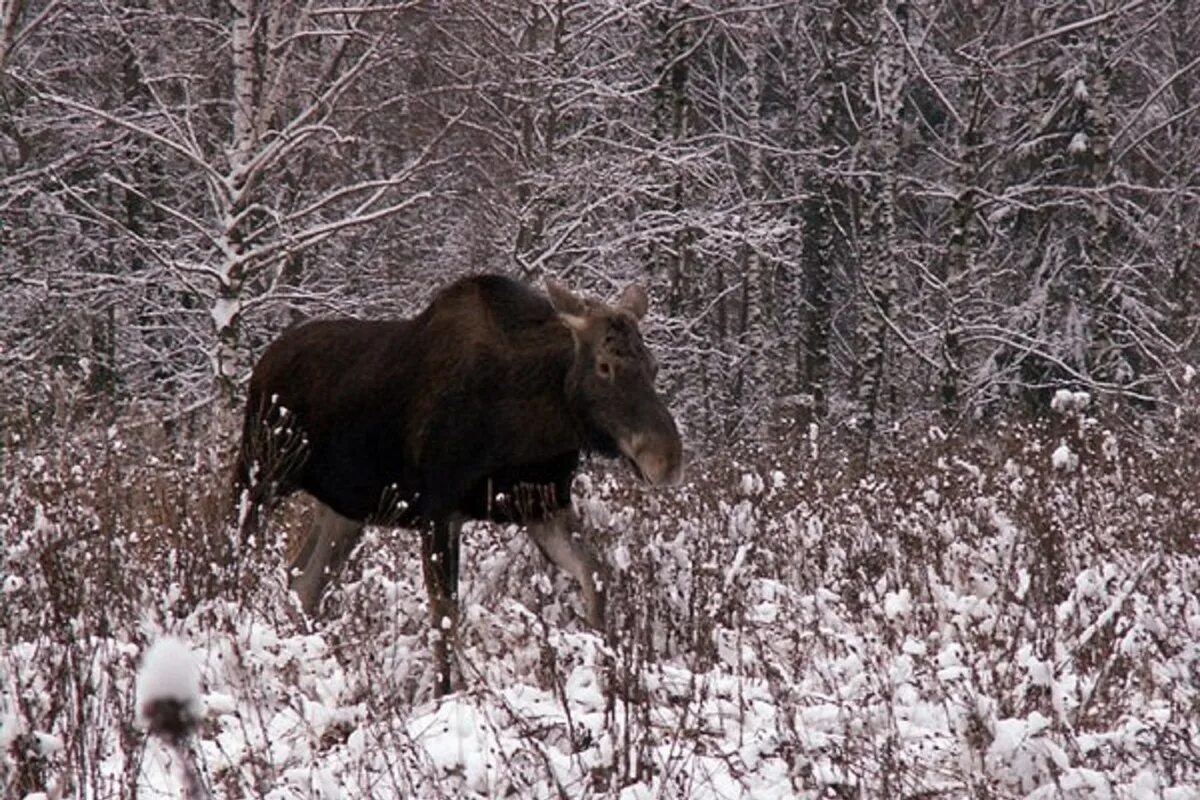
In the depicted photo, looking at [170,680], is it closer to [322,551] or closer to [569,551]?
[569,551]

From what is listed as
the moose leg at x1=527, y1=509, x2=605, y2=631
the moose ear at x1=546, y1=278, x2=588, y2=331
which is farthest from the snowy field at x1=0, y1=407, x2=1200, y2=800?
the moose ear at x1=546, y1=278, x2=588, y2=331

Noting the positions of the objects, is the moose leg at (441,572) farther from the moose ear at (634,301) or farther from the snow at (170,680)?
the snow at (170,680)

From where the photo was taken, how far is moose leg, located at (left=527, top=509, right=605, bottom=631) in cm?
696

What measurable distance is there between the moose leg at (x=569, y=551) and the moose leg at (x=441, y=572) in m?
0.42

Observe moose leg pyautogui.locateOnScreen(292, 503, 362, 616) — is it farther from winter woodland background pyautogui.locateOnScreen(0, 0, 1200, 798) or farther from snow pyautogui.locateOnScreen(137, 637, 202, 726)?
snow pyautogui.locateOnScreen(137, 637, 202, 726)

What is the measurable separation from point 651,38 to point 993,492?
47.3 ft

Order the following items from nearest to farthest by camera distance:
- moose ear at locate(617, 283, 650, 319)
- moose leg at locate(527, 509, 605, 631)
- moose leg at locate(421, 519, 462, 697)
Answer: moose leg at locate(421, 519, 462, 697)
moose leg at locate(527, 509, 605, 631)
moose ear at locate(617, 283, 650, 319)

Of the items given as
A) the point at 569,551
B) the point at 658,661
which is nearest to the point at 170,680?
the point at 658,661

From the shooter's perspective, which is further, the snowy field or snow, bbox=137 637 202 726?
the snowy field

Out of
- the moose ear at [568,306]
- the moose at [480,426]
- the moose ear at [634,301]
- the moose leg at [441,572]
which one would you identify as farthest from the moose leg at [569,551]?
the moose ear at [634,301]

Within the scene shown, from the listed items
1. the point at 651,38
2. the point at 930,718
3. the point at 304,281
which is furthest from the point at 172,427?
the point at 930,718

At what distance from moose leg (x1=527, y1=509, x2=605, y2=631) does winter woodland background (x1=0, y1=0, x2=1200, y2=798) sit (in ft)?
0.62

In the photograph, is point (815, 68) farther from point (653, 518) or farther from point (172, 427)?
point (653, 518)

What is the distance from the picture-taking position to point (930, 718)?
488cm
